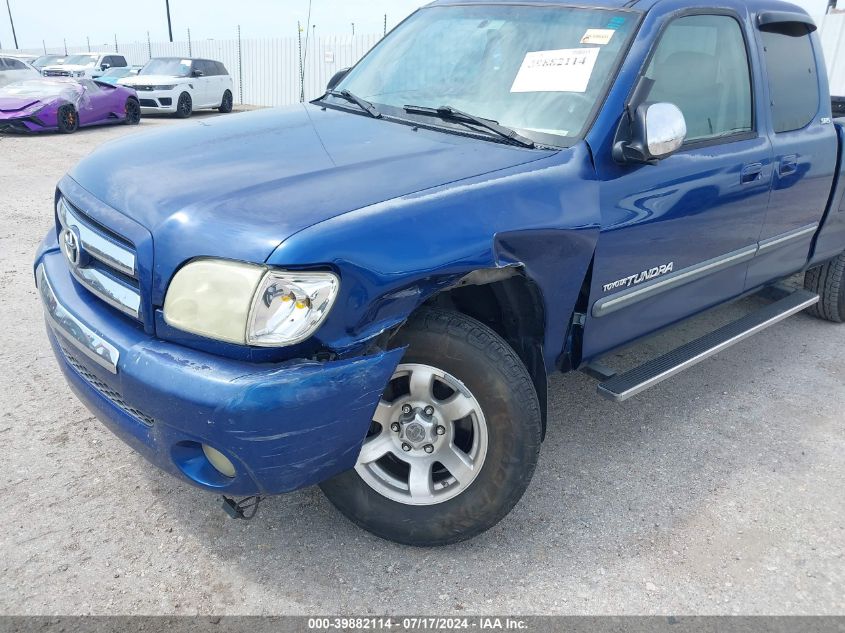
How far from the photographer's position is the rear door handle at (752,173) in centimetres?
321

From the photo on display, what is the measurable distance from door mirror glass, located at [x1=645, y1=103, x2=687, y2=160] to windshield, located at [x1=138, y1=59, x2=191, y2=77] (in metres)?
17.2

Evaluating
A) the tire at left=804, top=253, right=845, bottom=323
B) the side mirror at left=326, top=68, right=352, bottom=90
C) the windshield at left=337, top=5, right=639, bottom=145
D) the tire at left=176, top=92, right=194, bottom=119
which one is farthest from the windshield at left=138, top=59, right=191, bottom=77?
the tire at left=804, top=253, right=845, bottom=323

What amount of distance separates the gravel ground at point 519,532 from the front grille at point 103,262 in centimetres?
83

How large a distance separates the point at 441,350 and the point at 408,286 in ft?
0.95

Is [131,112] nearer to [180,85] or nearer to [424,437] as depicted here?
[180,85]

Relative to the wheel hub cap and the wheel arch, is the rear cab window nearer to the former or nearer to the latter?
the wheel arch

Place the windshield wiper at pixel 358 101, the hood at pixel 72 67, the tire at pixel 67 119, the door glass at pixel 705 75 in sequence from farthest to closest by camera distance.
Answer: the hood at pixel 72 67 → the tire at pixel 67 119 → the windshield wiper at pixel 358 101 → the door glass at pixel 705 75

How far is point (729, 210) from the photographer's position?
317 centimetres

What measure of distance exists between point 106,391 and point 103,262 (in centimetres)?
42

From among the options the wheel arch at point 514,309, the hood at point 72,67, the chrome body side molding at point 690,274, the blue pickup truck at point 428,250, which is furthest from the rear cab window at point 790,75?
the hood at point 72,67

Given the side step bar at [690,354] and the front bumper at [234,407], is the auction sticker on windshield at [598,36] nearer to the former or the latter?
the side step bar at [690,354]

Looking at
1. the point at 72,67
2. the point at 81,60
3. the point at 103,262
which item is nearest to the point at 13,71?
the point at 72,67

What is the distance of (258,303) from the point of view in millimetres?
1926

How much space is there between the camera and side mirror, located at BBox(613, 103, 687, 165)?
254 centimetres
